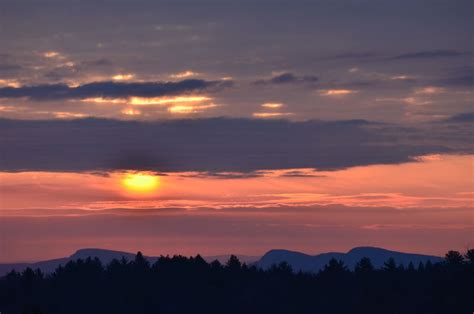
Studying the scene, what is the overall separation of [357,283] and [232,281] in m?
26.7

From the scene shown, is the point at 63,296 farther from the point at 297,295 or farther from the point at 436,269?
the point at 436,269

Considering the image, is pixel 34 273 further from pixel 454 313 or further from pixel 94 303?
pixel 454 313

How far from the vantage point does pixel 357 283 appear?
602 feet

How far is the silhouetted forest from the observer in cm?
16912

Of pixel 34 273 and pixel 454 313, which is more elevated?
pixel 34 273

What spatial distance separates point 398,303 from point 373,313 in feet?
14.2

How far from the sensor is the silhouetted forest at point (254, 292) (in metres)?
169

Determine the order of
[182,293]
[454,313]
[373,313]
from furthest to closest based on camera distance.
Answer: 1. [182,293]
2. [373,313]
3. [454,313]

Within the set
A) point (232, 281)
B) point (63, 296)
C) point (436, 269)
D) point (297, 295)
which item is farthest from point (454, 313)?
point (63, 296)

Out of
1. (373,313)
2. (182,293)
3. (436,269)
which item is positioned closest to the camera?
(373,313)

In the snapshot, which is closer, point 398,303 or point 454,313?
point 454,313

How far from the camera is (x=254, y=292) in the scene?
18812 centimetres

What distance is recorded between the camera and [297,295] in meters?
188

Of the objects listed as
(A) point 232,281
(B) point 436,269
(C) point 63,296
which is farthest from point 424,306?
(C) point 63,296
